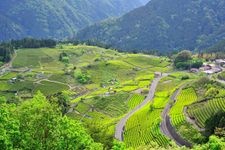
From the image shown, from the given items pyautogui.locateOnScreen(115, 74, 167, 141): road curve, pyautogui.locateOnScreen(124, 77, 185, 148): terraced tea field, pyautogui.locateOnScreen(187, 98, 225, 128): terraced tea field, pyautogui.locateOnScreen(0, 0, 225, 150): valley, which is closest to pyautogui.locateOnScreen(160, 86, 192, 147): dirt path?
pyautogui.locateOnScreen(0, 0, 225, 150): valley

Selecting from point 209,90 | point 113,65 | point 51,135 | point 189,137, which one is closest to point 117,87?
point 113,65

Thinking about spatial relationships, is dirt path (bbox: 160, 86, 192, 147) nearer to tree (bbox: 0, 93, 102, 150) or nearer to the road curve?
the road curve

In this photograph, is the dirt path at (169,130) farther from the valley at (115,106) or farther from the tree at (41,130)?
the tree at (41,130)

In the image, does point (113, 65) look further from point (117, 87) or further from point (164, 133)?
point (164, 133)

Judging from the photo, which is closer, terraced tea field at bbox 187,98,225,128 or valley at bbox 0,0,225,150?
valley at bbox 0,0,225,150

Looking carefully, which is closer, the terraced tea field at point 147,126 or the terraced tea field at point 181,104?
the terraced tea field at point 147,126

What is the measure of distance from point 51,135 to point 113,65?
159 metres

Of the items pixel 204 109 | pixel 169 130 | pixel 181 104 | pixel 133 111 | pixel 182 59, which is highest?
pixel 182 59

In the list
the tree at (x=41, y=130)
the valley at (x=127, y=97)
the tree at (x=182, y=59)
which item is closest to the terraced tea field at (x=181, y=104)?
the valley at (x=127, y=97)

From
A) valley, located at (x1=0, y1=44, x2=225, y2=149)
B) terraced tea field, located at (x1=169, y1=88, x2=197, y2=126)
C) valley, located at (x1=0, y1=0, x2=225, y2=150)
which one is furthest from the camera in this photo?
terraced tea field, located at (x1=169, y1=88, x2=197, y2=126)

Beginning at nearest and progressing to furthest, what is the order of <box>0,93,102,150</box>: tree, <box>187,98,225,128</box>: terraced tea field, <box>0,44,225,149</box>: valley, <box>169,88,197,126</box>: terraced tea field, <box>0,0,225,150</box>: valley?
<box>0,93,102,150</box>: tree → <box>0,0,225,150</box>: valley → <box>0,44,225,149</box>: valley → <box>187,98,225,128</box>: terraced tea field → <box>169,88,197,126</box>: terraced tea field

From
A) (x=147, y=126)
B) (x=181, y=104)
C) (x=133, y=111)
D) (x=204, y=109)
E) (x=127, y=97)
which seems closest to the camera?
(x=204, y=109)

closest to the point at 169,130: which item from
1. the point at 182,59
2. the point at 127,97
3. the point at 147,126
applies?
the point at 147,126

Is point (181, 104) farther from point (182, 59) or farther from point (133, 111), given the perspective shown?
point (182, 59)
